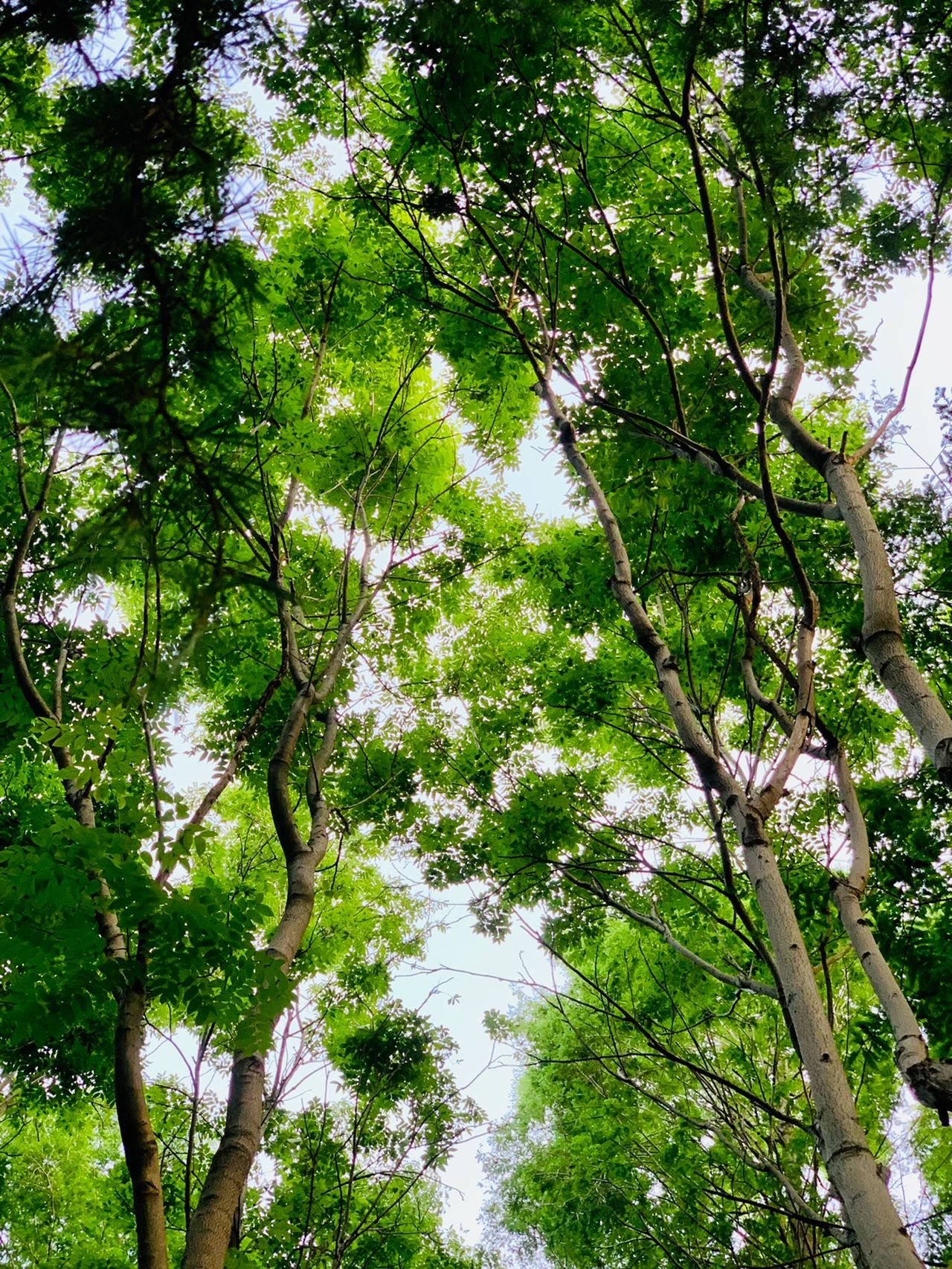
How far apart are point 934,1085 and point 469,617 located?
6853mm

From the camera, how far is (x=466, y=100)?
3643 millimetres

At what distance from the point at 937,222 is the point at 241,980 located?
410cm

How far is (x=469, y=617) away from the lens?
866cm

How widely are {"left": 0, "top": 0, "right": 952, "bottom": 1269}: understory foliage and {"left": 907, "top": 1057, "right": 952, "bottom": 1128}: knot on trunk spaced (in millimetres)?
12

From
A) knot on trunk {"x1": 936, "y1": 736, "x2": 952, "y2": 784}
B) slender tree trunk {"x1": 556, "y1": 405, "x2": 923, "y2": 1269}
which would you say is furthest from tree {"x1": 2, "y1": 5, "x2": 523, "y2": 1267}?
knot on trunk {"x1": 936, "y1": 736, "x2": 952, "y2": 784}

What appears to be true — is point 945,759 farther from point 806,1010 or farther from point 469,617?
point 469,617

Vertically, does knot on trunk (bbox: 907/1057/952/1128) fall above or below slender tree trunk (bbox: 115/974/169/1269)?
below

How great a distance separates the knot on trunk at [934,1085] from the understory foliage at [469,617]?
0.01 m

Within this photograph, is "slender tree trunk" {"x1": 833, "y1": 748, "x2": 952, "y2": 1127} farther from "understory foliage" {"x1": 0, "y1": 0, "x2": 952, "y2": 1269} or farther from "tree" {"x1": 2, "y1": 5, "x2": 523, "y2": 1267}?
"tree" {"x1": 2, "y1": 5, "x2": 523, "y2": 1267}

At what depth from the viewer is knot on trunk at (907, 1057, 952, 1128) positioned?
6.73 ft

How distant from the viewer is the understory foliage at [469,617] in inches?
77.4

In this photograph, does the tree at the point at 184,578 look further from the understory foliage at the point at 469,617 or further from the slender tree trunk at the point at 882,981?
the slender tree trunk at the point at 882,981

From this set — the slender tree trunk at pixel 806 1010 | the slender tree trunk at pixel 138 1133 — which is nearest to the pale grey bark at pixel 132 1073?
the slender tree trunk at pixel 138 1133

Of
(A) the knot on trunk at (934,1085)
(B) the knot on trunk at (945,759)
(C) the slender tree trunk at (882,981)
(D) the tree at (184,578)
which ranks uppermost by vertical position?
(D) the tree at (184,578)
